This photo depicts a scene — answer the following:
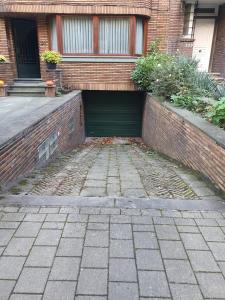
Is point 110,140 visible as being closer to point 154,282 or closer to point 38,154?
point 38,154

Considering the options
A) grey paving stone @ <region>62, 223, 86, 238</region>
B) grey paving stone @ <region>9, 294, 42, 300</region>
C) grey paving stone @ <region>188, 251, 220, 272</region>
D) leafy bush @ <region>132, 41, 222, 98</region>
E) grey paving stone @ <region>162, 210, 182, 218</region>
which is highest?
leafy bush @ <region>132, 41, 222, 98</region>

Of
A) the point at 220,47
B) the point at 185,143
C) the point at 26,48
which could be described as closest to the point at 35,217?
the point at 185,143

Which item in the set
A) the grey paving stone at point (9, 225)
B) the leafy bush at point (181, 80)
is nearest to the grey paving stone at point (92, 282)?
the grey paving stone at point (9, 225)

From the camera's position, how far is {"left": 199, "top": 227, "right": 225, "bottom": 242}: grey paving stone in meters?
2.31

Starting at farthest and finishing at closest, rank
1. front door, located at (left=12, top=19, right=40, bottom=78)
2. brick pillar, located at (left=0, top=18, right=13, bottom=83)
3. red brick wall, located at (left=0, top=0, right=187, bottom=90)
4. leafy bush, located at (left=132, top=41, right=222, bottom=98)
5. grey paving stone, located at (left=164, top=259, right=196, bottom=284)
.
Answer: front door, located at (left=12, top=19, right=40, bottom=78)
red brick wall, located at (left=0, top=0, right=187, bottom=90)
brick pillar, located at (left=0, top=18, right=13, bottom=83)
leafy bush, located at (left=132, top=41, right=222, bottom=98)
grey paving stone, located at (left=164, top=259, right=196, bottom=284)

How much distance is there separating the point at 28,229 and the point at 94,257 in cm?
74

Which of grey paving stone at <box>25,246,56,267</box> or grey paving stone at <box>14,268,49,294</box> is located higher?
grey paving stone at <box>14,268,49,294</box>

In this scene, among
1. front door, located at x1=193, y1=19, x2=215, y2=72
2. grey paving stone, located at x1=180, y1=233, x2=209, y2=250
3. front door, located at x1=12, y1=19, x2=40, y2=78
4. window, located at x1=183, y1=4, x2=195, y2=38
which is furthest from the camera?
front door, located at x1=193, y1=19, x2=215, y2=72

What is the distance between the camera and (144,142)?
10258mm

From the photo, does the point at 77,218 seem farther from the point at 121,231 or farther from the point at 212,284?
the point at 212,284

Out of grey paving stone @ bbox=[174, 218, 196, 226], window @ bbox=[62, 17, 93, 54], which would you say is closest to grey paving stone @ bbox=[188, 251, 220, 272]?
grey paving stone @ bbox=[174, 218, 196, 226]

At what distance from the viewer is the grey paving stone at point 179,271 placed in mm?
1852

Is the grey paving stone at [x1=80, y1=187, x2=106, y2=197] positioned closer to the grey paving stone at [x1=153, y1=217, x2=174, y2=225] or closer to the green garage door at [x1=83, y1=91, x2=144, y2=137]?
the grey paving stone at [x1=153, y1=217, x2=174, y2=225]

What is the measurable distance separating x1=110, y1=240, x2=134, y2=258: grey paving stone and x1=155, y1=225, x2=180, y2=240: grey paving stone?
304mm
